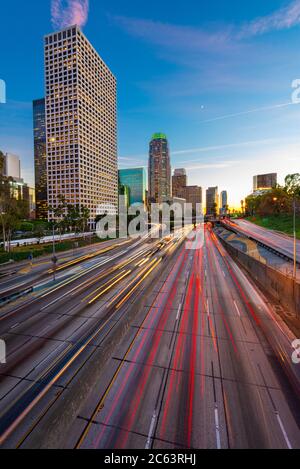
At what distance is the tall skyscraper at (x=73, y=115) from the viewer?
116m

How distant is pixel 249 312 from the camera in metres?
16.7

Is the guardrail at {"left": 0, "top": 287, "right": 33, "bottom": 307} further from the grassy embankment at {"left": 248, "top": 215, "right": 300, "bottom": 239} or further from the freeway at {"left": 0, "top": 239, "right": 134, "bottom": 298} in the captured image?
the grassy embankment at {"left": 248, "top": 215, "right": 300, "bottom": 239}

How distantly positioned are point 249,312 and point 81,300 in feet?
49.6

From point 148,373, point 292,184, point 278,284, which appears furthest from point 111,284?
point 292,184

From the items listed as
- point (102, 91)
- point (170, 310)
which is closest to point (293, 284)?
point (170, 310)

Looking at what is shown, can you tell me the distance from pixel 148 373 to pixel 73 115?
142710 mm

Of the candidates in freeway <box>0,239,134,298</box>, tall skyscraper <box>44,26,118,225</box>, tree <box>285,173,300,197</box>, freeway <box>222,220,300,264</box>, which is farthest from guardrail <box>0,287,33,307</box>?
tall skyscraper <box>44,26,118,225</box>

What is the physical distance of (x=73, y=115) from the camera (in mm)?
119938

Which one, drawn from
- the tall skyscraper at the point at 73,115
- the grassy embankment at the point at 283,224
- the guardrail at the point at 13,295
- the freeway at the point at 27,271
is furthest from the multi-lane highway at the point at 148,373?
the tall skyscraper at the point at 73,115

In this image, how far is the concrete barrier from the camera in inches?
650

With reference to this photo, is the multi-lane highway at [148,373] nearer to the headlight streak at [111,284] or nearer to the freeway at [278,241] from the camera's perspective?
the headlight streak at [111,284]

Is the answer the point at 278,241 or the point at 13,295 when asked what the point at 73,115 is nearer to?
the point at 278,241

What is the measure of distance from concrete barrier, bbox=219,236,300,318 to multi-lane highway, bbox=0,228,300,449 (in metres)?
1.56
